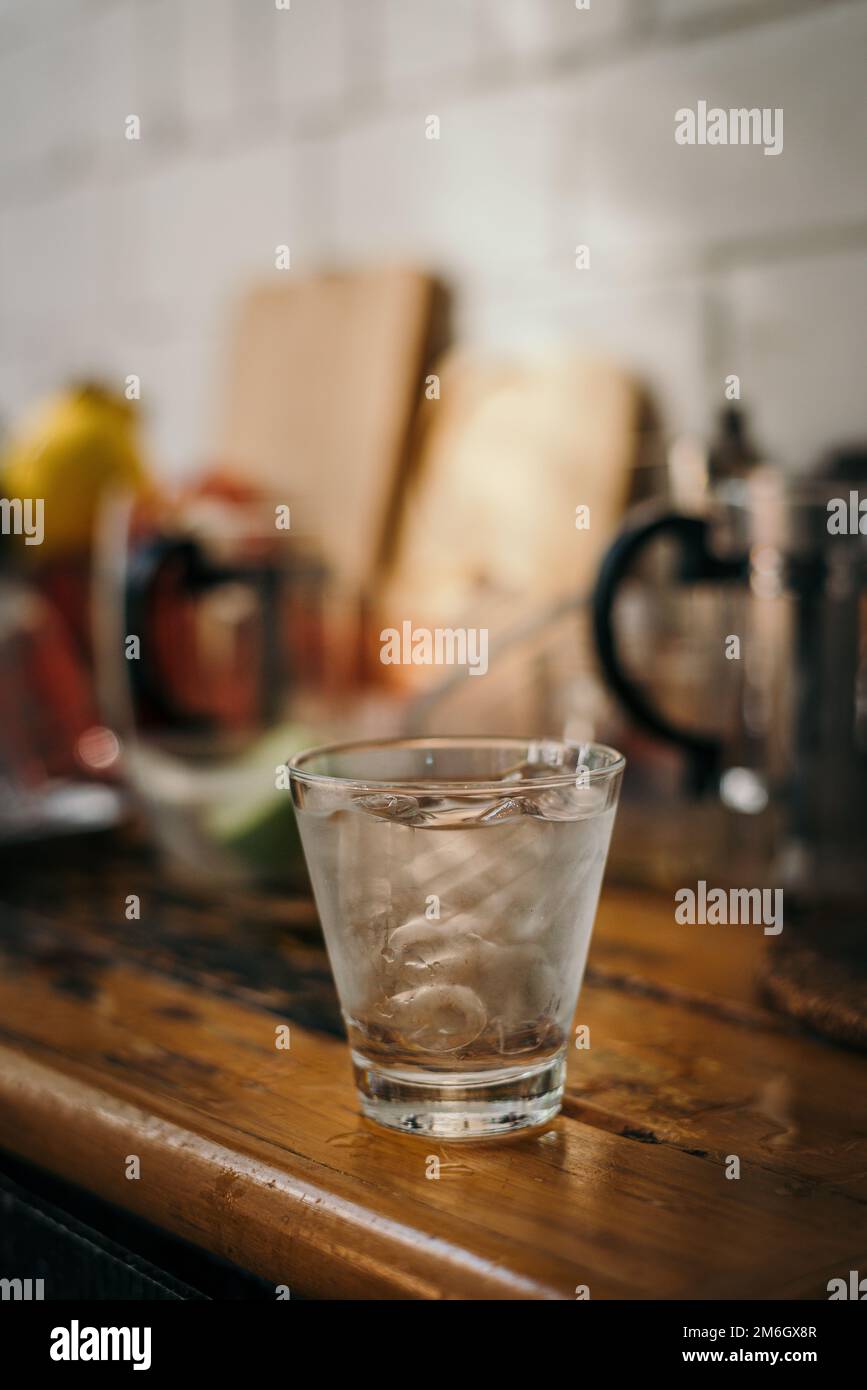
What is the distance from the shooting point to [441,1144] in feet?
1.24

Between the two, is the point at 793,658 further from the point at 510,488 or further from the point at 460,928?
the point at 510,488

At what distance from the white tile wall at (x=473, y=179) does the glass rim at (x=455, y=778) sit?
62 cm

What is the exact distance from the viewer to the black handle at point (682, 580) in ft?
2.09

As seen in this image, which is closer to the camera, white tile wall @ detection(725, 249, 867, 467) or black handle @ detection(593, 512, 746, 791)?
black handle @ detection(593, 512, 746, 791)

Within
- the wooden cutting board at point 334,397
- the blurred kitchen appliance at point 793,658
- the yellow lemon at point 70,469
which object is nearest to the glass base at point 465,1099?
the blurred kitchen appliance at point 793,658

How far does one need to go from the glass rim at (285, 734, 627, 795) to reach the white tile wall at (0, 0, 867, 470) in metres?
0.62

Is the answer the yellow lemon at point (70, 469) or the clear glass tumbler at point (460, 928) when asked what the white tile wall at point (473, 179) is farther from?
the clear glass tumbler at point (460, 928)

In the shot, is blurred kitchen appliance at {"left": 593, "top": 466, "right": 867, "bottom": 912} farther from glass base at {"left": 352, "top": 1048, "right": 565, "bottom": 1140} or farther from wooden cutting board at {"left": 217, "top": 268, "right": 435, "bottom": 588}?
wooden cutting board at {"left": 217, "top": 268, "right": 435, "bottom": 588}

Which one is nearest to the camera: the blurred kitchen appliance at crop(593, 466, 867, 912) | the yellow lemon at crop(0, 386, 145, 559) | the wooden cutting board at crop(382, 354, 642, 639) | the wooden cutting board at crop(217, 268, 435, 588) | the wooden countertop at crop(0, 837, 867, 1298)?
the wooden countertop at crop(0, 837, 867, 1298)

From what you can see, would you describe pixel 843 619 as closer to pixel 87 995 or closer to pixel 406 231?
pixel 87 995

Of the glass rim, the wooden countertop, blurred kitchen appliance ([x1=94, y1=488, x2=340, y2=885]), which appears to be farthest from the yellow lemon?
the glass rim

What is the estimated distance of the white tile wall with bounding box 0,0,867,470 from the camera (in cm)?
98

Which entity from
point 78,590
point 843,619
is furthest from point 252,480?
point 843,619
